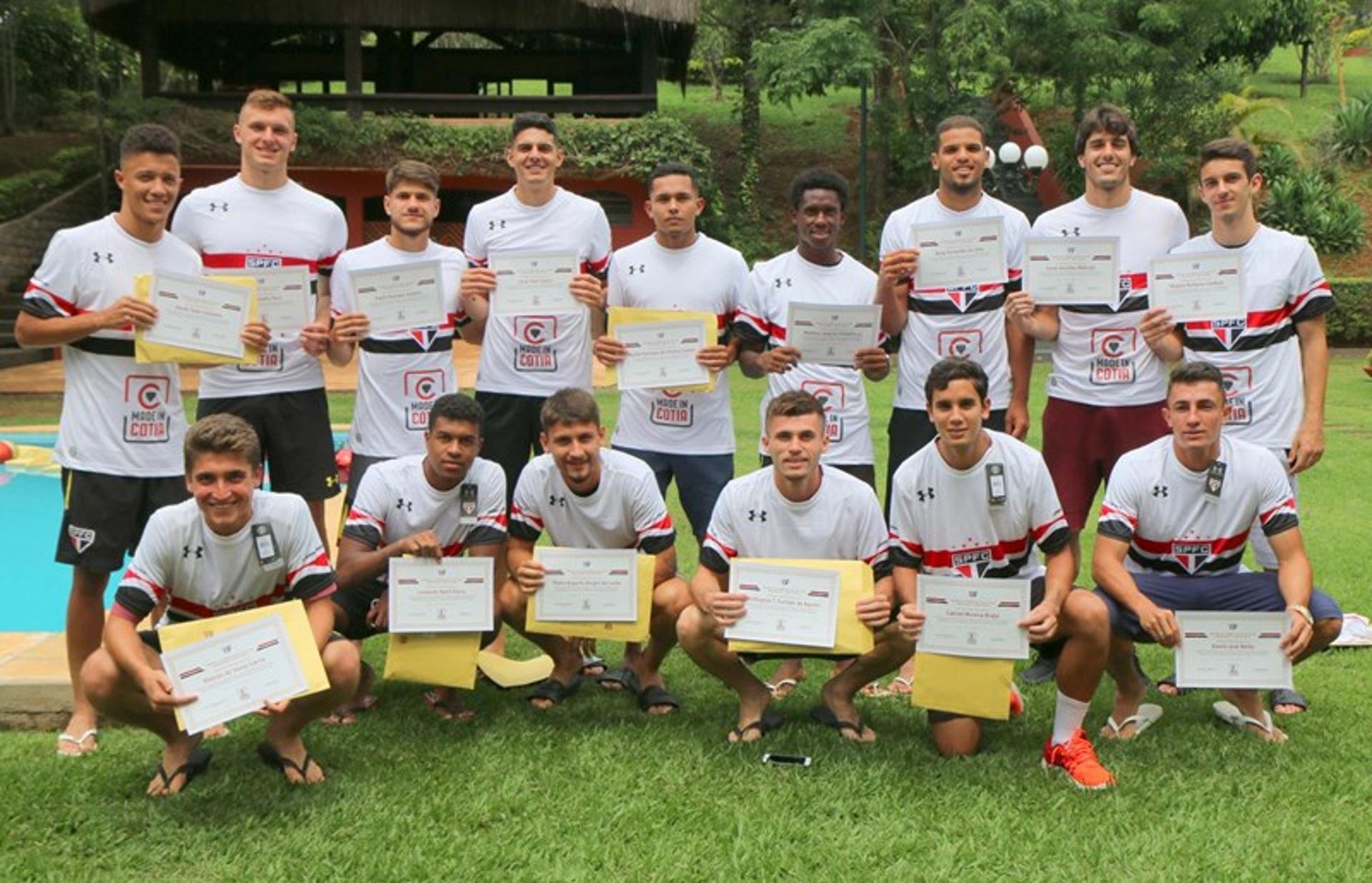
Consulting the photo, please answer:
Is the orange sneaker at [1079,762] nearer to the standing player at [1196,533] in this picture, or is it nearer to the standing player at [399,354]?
the standing player at [1196,533]

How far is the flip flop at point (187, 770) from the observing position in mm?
4492

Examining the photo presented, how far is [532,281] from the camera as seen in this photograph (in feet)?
19.5

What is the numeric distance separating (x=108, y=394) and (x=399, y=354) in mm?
1196

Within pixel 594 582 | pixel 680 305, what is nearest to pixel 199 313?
pixel 594 582

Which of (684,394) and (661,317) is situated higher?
(661,317)

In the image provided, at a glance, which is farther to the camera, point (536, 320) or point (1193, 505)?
point (536, 320)

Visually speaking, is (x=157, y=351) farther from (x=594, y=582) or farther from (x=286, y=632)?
(x=594, y=582)

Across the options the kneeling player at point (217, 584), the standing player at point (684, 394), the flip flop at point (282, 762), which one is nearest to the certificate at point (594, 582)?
the standing player at point (684, 394)

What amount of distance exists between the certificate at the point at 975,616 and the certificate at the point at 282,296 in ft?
9.06

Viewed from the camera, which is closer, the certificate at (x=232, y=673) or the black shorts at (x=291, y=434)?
the certificate at (x=232, y=673)

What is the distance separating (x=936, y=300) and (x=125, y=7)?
883 inches

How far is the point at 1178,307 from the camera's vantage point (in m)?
5.52

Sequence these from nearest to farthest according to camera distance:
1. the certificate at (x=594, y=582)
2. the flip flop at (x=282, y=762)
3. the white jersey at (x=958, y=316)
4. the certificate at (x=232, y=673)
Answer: the certificate at (x=232, y=673) < the flip flop at (x=282, y=762) < the certificate at (x=594, y=582) < the white jersey at (x=958, y=316)

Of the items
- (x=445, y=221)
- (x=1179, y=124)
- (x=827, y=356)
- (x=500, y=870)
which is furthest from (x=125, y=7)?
(x=500, y=870)
